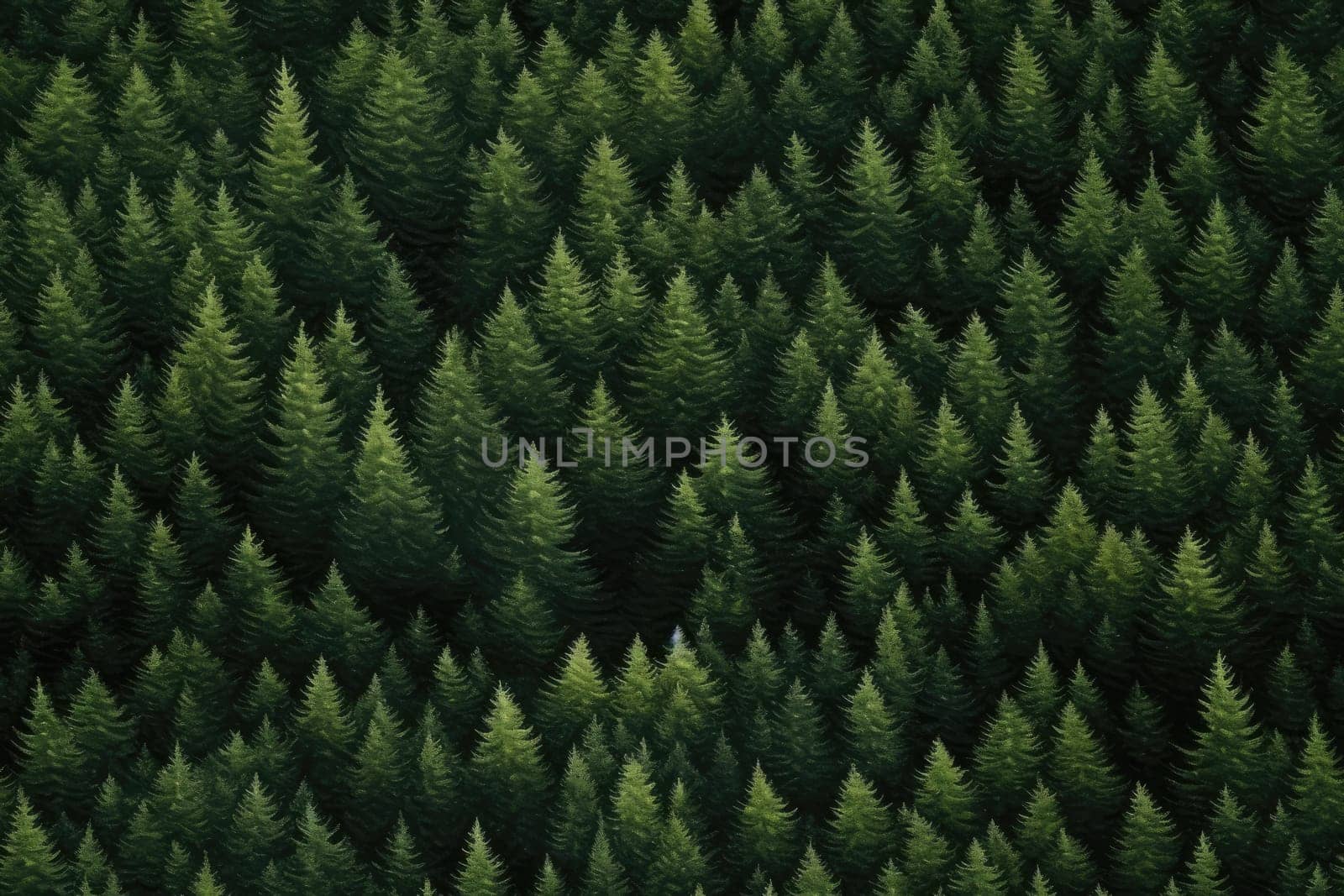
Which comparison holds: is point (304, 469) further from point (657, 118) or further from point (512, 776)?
point (657, 118)

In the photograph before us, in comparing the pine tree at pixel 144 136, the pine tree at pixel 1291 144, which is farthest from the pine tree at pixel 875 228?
the pine tree at pixel 144 136

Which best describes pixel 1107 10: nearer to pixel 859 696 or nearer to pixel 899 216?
pixel 899 216

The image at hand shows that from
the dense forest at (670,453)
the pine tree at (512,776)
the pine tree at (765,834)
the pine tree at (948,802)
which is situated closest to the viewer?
the pine tree at (765,834)

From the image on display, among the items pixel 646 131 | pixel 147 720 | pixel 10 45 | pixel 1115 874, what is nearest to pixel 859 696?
pixel 1115 874

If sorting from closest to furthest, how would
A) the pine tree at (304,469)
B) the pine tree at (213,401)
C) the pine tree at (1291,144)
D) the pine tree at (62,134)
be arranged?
1. the pine tree at (304,469)
2. the pine tree at (213,401)
3. the pine tree at (62,134)
4. the pine tree at (1291,144)

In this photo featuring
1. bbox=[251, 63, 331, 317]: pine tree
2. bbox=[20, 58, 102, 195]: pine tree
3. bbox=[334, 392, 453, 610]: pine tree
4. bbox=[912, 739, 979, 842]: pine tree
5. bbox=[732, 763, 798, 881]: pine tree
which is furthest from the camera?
bbox=[20, 58, 102, 195]: pine tree

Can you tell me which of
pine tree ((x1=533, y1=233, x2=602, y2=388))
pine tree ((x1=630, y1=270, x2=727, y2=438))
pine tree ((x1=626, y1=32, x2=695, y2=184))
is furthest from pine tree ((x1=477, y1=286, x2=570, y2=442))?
pine tree ((x1=626, y1=32, x2=695, y2=184))

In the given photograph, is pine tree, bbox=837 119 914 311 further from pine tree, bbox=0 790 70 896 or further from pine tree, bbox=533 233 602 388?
pine tree, bbox=0 790 70 896

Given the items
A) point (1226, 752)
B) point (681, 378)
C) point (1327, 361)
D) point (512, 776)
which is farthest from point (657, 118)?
point (1226, 752)

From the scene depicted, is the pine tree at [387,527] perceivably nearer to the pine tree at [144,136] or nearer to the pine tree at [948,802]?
the pine tree at [948,802]
